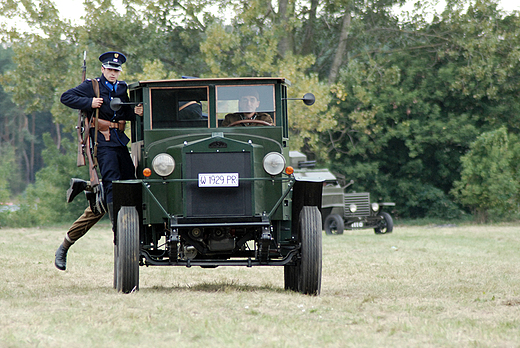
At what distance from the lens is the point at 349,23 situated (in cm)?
3119

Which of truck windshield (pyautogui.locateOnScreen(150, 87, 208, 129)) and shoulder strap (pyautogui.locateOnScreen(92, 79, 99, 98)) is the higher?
shoulder strap (pyautogui.locateOnScreen(92, 79, 99, 98))

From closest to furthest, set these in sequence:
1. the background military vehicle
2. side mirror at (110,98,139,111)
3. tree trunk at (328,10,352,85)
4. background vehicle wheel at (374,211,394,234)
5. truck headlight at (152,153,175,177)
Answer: truck headlight at (152,153,175,177) < side mirror at (110,98,139,111) < the background military vehicle < background vehicle wheel at (374,211,394,234) < tree trunk at (328,10,352,85)

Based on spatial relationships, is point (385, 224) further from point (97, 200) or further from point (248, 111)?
point (97, 200)

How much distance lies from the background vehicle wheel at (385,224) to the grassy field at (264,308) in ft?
37.5

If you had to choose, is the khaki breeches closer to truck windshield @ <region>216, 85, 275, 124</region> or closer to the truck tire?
truck windshield @ <region>216, 85, 275, 124</region>

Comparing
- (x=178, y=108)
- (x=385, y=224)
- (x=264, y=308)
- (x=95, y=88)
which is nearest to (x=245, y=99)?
(x=178, y=108)

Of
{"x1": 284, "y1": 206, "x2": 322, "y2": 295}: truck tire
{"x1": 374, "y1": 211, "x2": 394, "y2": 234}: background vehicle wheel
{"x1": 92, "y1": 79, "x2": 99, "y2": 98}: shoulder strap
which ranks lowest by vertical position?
{"x1": 374, "y1": 211, "x2": 394, "y2": 234}: background vehicle wheel

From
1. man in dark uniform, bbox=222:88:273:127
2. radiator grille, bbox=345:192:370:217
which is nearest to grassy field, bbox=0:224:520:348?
man in dark uniform, bbox=222:88:273:127

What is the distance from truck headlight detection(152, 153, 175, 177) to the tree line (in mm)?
19313

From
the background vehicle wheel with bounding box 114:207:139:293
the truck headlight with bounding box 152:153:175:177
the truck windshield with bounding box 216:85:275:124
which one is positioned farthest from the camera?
the truck windshield with bounding box 216:85:275:124

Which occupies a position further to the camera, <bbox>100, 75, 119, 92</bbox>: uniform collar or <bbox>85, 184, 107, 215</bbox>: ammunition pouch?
<bbox>100, 75, 119, 92</bbox>: uniform collar

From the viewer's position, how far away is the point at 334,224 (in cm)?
2259

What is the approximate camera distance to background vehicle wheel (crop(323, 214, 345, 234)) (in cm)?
2227

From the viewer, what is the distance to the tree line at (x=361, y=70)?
28719 mm
